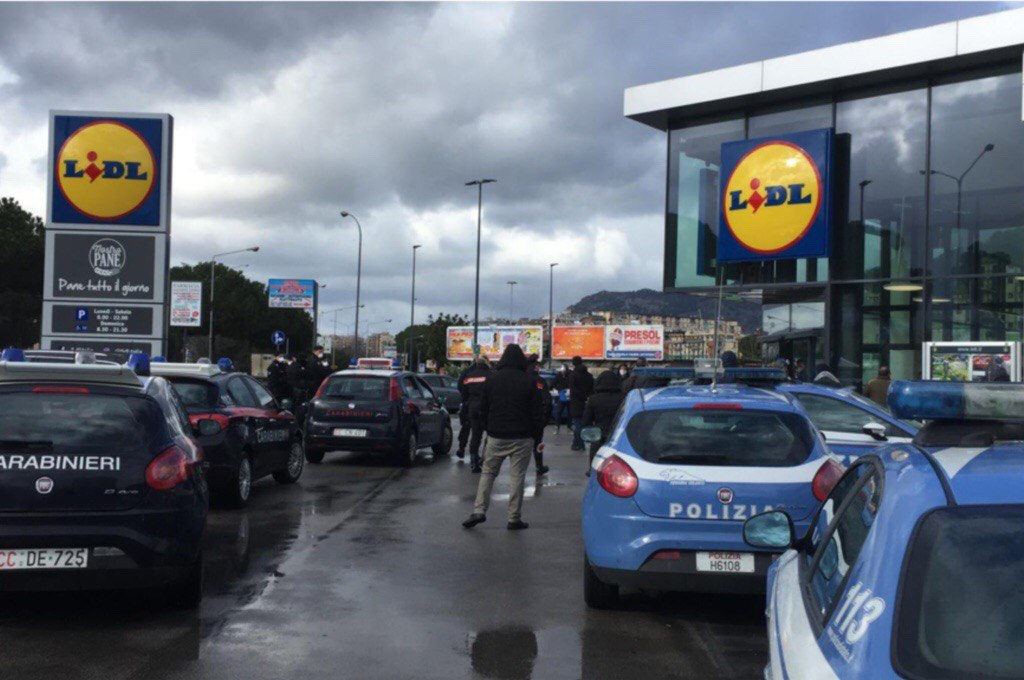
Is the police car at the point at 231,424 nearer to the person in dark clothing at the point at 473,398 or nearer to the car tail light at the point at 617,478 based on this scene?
the person in dark clothing at the point at 473,398

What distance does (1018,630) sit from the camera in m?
2.22

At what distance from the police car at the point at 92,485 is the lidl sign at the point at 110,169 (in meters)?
11.0

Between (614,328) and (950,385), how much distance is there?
7209cm

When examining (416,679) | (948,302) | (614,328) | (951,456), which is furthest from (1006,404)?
(614,328)

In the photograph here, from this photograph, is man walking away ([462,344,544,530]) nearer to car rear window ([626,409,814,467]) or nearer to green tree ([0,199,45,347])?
car rear window ([626,409,814,467])

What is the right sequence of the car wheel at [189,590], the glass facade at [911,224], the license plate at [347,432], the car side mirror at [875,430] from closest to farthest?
the car wheel at [189,590]
the car side mirror at [875,430]
the license plate at [347,432]
the glass facade at [911,224]

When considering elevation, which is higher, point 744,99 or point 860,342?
point 744,99

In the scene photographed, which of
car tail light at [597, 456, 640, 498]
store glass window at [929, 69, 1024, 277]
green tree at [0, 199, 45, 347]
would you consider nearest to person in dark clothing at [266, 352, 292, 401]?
store glass window at [929, 69, 1024, 277]

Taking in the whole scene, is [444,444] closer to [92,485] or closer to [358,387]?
[358,387]

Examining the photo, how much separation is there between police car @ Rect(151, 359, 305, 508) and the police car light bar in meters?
7.87

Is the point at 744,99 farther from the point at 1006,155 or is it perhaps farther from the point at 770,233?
the point at 1006,155

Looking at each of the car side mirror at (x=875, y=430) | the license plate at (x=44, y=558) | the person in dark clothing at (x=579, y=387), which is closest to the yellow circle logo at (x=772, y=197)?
the person in dark clothing at (x=579, y=387)

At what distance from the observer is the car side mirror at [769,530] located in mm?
3732

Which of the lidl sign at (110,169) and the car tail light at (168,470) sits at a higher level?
the lidl sign at (110,169)
